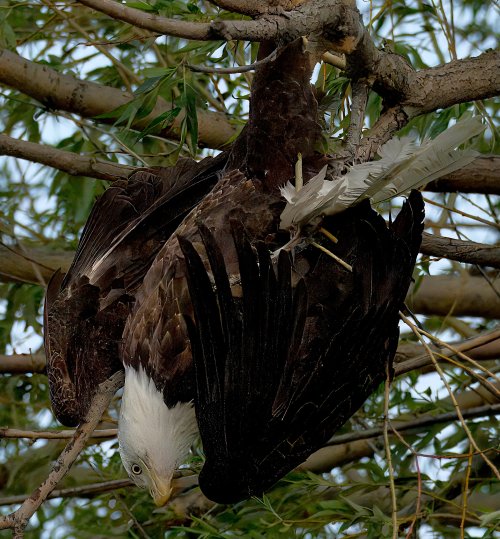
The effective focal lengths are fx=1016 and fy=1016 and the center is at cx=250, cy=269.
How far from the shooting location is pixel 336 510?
316 cm

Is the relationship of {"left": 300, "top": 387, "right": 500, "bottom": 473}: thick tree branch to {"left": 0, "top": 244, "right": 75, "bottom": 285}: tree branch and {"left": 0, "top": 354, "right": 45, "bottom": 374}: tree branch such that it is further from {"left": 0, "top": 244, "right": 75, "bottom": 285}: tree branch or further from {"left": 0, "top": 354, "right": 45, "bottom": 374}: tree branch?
{"left": 0, "top": 244, "right": 75, "bottom": 285}: tree branch

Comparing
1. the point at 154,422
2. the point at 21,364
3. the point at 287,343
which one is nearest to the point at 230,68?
the point at 287,343

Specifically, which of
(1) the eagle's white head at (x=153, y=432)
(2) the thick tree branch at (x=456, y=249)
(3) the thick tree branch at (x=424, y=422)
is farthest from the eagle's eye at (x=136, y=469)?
(2) the thick tree branch at (x=456, y=249)

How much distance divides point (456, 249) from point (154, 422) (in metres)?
1.05

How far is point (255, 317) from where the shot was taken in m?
2.41

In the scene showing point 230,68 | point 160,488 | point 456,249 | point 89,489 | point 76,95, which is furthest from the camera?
point 76,95

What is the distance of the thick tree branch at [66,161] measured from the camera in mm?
3324

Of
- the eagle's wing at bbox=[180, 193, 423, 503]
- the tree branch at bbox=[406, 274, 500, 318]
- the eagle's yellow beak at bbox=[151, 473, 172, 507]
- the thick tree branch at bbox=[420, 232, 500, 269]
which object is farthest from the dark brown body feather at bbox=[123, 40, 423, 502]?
the tree branch at bbox=[406, 274, 500, 318]

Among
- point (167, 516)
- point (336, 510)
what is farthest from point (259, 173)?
point (167, 516)

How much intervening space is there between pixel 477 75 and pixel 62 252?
2.04 meters

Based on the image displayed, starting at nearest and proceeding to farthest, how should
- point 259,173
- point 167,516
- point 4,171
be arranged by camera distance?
point 259,173, point 167,516, point 4,171

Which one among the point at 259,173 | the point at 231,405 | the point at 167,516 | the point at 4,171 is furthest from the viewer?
the point at 4,171

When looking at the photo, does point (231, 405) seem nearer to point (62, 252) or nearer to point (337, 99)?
point (337, 99)

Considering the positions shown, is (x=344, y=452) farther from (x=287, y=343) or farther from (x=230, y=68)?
(x=230, y=68)
